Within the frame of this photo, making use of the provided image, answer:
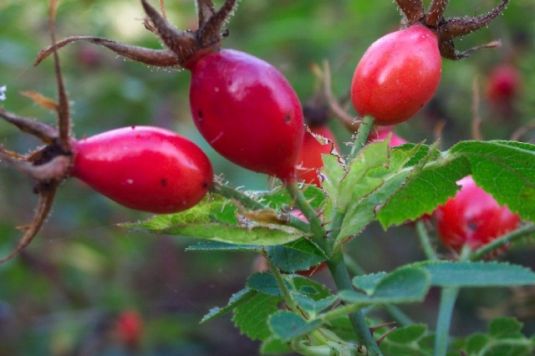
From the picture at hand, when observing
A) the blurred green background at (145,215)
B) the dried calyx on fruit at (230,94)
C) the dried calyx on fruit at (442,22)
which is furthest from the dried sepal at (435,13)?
the blurred green background at (145,215)

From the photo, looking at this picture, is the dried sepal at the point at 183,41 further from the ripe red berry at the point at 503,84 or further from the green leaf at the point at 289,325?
the ripe red berry at the point at 503,84

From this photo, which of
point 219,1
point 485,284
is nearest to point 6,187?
point 219,1

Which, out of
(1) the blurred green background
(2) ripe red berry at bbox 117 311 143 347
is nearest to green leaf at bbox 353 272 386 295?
(1) the blurred green background

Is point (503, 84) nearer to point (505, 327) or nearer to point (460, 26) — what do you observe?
point (505, 327)

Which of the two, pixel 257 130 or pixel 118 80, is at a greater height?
pixel 257 130

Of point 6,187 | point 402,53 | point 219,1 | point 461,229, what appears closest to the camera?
point 402,53

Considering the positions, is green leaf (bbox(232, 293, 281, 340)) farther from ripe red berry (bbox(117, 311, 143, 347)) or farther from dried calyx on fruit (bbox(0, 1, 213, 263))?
ripe red berry (bbox(117, 311, 143, 347))

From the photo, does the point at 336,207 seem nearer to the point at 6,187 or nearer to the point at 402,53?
the point at 402,53
